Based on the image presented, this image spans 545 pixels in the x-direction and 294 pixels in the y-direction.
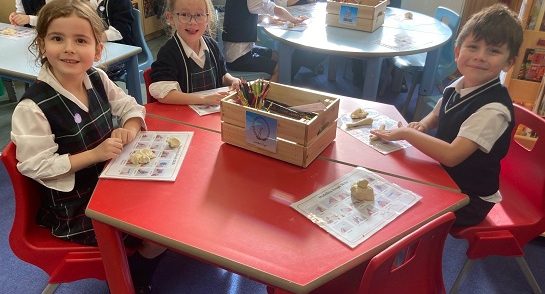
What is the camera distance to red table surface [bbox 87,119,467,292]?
0.86 m

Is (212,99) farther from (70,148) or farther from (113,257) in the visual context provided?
(113,257)

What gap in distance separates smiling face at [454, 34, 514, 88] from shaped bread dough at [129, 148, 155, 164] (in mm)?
1060

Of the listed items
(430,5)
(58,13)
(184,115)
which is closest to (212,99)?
(184,115)

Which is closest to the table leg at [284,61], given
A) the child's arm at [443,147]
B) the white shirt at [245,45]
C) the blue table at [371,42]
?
the blue table at [371,42]

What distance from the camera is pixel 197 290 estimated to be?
66.5 inches

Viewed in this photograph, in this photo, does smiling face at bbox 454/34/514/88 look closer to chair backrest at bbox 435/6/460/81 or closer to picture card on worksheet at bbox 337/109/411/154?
picture card on worksheet at bbox 337/109/411/154

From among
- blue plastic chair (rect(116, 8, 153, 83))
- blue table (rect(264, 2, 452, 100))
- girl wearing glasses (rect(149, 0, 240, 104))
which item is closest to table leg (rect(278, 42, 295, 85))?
blue table (rect(264, 2, 452, 100))

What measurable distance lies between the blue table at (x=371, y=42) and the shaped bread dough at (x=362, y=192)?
1.32 meters

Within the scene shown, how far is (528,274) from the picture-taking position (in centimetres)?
159

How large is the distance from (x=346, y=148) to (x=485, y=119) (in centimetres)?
42

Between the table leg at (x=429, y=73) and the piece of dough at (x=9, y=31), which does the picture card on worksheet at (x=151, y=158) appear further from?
the table leg at (x=429, y=73)

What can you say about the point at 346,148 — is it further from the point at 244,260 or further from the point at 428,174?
the point at 244,260

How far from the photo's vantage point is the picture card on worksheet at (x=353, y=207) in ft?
3.13

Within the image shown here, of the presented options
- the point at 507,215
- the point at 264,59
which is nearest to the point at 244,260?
the point at 507,215
